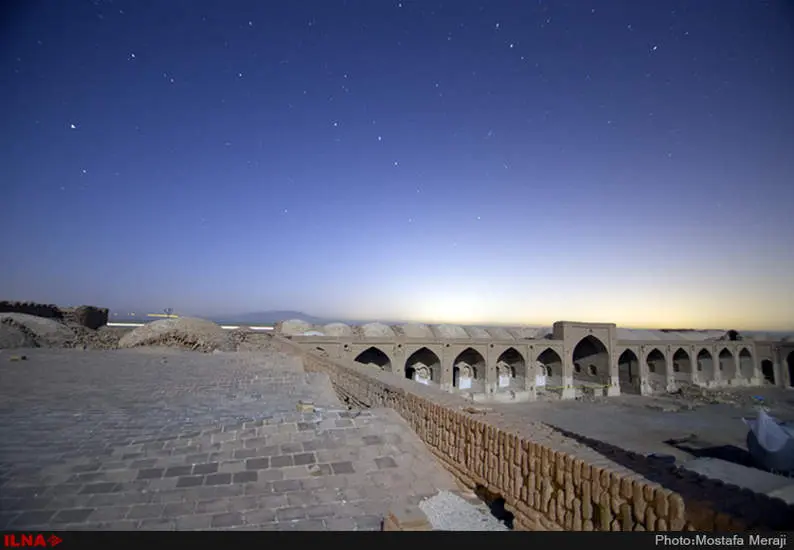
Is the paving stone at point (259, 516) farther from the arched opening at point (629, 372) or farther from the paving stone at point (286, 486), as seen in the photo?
the arched opening at point (629, 372)

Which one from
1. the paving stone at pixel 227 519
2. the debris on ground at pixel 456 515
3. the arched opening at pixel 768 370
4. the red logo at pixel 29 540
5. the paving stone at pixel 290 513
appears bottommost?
the arched opening at pixel 768 370

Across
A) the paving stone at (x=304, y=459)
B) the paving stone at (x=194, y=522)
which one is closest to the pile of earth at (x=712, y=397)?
the paving stone at (x=304, y=459)

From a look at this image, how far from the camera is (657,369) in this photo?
3578cm

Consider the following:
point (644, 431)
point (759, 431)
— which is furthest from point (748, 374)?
point (759, 431)

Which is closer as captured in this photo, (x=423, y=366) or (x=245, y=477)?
(x=245, y=477)

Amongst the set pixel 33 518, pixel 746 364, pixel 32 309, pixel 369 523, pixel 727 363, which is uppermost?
pixel 32 309

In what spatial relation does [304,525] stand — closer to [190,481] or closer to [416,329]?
[190,481]

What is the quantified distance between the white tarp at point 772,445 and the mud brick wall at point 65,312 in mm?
31565

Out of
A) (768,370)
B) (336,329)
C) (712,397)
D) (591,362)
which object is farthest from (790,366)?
(336,329)

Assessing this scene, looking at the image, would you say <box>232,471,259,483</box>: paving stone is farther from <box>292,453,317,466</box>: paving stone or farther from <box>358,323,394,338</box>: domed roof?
<box>358,323,394,338</box>: domed roof

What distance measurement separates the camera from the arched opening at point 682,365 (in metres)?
36.7

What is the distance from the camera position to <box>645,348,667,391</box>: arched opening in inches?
1373

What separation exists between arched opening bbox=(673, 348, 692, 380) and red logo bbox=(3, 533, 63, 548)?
4513 cm

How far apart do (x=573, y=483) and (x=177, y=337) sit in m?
22.8
